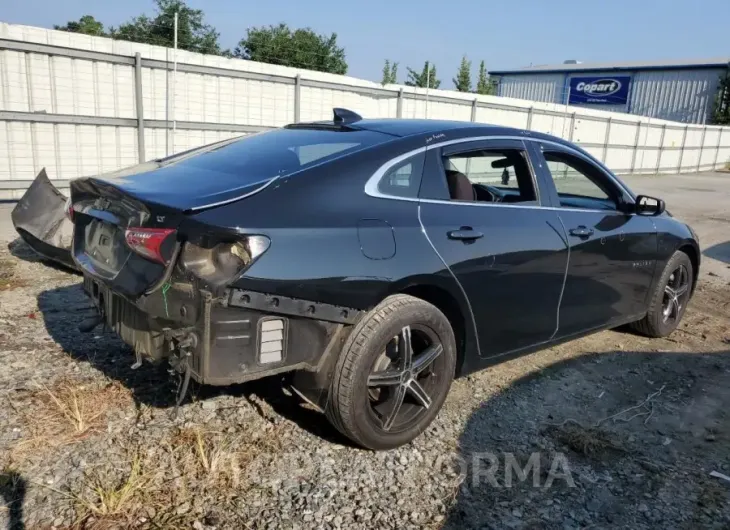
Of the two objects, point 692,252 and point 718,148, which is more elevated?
point 718,148

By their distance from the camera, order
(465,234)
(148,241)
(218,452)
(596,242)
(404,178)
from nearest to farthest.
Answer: (148,241) → (218,452) → (404,178) → (465,234) → (596,242)

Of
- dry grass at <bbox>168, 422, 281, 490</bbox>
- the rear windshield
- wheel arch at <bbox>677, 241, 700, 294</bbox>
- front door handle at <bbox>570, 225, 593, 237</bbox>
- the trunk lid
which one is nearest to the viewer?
the trunk lid

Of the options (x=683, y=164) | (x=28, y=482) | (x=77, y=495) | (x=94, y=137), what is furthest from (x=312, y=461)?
(x=683, y=164)

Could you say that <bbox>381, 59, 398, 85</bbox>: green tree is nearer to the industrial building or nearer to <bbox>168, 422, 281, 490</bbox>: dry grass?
the industrial building

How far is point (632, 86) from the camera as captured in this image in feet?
151

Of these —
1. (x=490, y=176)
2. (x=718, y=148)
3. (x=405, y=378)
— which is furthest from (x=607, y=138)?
(x=405, y=378)

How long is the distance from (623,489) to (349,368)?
1.43 m

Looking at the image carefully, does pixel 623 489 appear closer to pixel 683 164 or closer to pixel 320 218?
pixel 320 218

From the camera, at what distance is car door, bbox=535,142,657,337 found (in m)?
4.01

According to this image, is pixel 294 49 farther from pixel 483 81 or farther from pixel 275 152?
pixel 275 152

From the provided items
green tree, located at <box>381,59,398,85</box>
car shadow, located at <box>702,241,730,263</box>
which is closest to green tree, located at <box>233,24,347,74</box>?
green tree, located at <box>381,59,398,85</box>

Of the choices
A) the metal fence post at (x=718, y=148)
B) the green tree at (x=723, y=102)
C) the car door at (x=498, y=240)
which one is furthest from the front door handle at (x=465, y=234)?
the green tree at (x=723, y=102)

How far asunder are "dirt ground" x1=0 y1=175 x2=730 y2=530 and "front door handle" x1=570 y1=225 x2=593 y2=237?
99cm

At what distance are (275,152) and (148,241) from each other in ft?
3.05
